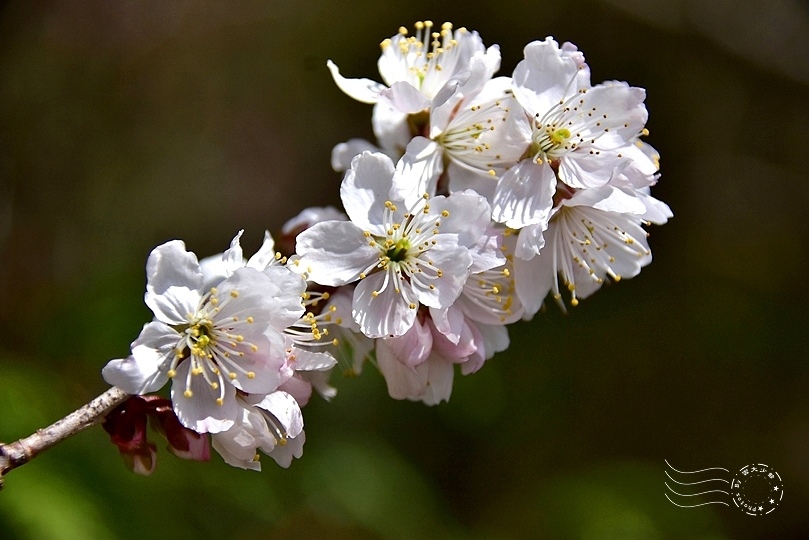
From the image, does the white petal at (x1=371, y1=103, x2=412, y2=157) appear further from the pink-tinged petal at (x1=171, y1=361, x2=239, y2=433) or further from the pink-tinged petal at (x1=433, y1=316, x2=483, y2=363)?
the pink-tinged petal at (x1=171, y1=361, x2=239, y2=433)

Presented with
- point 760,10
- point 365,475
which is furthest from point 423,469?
point 760,10

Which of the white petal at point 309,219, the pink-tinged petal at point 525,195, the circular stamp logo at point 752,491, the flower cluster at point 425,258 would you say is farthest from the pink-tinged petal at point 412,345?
the circular stamp logo at point 752,491

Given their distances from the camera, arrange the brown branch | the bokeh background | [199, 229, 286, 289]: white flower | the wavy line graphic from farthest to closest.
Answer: the bokeh background
the wavy line graphic
[199, 229, 286, 289]: white flower
the brown branch

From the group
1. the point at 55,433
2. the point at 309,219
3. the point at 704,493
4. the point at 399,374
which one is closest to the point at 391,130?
the point at 309,219

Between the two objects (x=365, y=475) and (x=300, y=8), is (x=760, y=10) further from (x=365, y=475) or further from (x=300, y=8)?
(x=365, y=475)

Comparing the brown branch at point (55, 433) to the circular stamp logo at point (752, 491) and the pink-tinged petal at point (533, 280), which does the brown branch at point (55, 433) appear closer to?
the pink-tinged petal at point (533, 280)

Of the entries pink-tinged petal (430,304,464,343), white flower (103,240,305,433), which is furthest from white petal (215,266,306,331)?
pink-tinged petal (430,304,464,343)

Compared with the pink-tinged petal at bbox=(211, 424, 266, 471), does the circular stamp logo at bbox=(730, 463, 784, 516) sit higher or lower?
lower

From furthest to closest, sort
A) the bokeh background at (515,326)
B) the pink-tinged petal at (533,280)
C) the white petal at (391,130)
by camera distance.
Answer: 1. the bokeh background at (515,326)
2. the white petal at (391,130)
3. the pink-tinged petal at (533,280)
